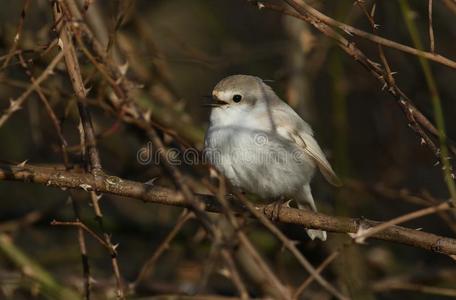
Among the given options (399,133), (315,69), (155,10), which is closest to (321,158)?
(315,69)

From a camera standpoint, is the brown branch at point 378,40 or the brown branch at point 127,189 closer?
the brown branch at point 378,40

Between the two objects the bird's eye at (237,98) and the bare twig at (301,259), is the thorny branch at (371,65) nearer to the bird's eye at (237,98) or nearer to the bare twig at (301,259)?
the bare twig at (301,259)

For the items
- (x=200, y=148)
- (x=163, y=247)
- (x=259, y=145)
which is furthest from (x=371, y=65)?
(x=200, y=148)

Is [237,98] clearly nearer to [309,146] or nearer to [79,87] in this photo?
[309,146]

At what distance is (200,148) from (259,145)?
1.24 meters

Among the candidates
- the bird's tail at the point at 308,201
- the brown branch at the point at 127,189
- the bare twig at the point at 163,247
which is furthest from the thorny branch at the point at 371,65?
the bird's tail at the point at 308,201

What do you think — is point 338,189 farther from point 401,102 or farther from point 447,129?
point 447,129

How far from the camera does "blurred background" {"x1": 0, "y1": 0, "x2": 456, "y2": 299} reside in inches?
232

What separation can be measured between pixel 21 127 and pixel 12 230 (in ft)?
7.85

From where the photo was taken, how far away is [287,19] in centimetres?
704

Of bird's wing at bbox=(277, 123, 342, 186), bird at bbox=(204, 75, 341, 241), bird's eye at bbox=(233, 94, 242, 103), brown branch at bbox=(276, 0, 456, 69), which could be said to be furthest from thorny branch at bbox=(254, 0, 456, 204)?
bird's eye at bbox=(233, 94, 242, 103)

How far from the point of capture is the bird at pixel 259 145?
4949mm

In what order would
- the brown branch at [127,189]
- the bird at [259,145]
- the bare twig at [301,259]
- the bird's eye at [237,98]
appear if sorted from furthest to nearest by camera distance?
the bird's eye at [237,98] < the bird at [259,145] < the brown branch at [127,189] < the bare twig at [301,259]

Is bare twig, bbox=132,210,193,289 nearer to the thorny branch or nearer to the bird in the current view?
the thorny branch
